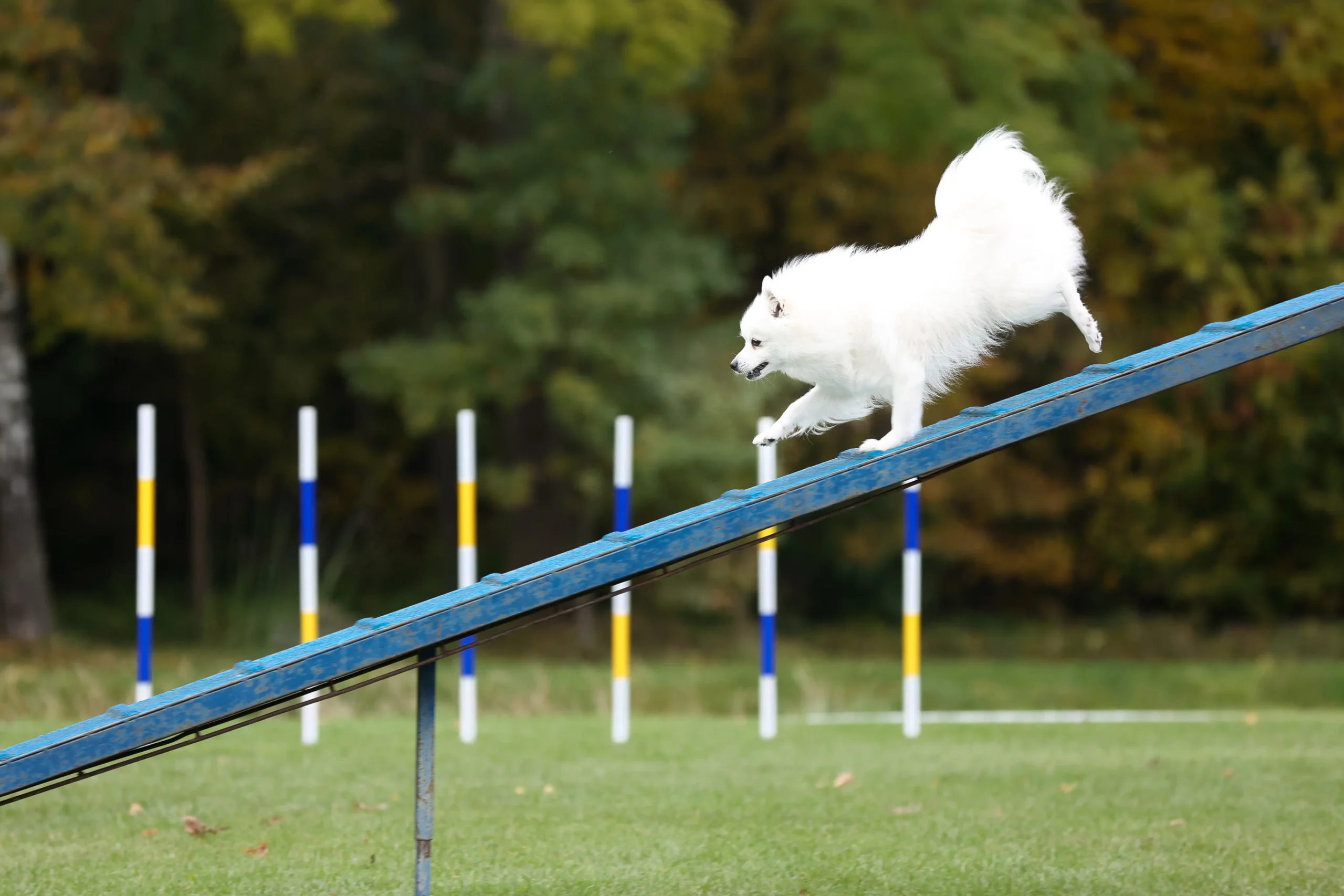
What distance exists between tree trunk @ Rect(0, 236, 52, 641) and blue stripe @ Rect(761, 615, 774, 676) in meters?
7.39

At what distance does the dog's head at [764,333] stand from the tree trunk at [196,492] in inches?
476

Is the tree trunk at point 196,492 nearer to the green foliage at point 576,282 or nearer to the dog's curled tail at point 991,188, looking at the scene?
the green foliage at point 576,282

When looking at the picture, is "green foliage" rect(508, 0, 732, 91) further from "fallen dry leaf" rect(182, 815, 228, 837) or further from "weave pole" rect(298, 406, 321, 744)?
"fallen dry leaf" rect(182, 815, 228, 837)

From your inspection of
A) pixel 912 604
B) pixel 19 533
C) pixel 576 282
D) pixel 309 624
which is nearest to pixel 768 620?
pixel 912 604

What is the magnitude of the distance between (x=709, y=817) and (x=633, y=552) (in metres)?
1.90

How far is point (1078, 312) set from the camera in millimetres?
3916

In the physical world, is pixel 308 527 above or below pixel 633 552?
above

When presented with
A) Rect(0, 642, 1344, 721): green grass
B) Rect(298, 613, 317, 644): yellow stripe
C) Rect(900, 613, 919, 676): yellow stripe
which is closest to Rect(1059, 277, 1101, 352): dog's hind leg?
Rect(900, 613, 919, 676): yellow stripe

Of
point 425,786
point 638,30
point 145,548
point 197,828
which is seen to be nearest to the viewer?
point 425,786

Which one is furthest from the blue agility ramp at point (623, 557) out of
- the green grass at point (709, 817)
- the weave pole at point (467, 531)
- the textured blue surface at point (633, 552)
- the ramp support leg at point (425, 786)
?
the weave pole at point (467, 531)

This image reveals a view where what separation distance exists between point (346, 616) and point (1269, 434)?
345 inches

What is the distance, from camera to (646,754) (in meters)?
6.45

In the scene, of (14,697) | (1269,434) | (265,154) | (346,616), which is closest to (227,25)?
(265,154)

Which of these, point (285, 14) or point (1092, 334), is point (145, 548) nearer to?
point (1092, 334)
